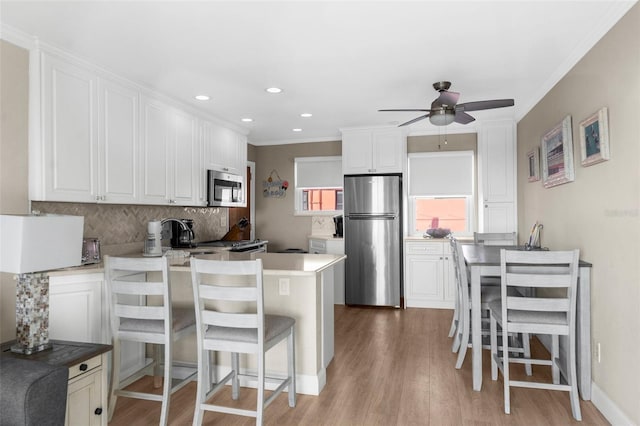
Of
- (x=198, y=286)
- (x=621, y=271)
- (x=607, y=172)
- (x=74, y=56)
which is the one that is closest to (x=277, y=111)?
(x=74, y=56)

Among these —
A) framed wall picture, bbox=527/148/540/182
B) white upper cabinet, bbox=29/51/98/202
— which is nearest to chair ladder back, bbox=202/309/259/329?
white upper cabinet, bbox=29/51/98/202

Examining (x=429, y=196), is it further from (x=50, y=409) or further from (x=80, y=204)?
(x=50, y=409)

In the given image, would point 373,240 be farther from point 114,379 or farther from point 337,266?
point 114,379

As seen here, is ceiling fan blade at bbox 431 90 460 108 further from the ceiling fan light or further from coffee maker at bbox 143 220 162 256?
coffee maker at bbox 143 220 162 256

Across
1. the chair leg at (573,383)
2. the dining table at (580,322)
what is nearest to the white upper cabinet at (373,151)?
the dining table at (580,322)

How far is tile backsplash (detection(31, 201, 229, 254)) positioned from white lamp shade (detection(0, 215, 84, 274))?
4.06 feet

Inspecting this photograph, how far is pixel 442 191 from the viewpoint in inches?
226

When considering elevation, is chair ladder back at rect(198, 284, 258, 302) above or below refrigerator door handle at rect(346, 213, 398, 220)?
below

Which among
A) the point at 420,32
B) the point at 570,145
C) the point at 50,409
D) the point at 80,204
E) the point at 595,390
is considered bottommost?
the point at 595,390

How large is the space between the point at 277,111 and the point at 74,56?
2175mm

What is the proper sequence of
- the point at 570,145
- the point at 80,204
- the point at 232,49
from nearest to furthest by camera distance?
the point at 232,49
the point at 570,145
the point at 80,204

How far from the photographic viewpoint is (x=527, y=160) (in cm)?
462

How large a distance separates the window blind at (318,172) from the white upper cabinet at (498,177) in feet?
6.94

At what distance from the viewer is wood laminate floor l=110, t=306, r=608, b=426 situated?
2.54m
